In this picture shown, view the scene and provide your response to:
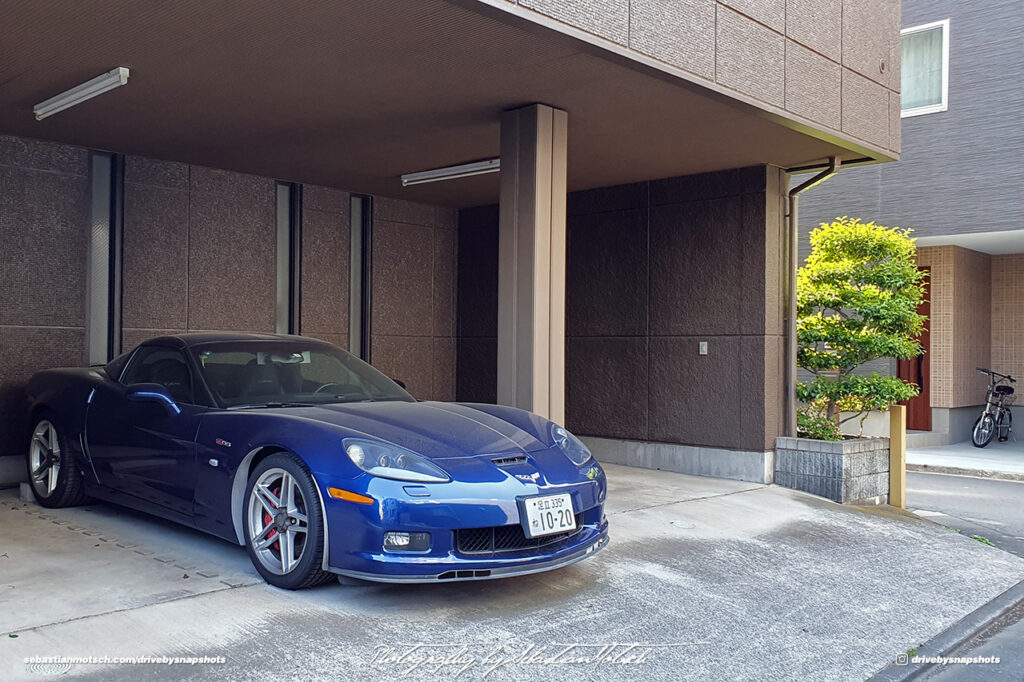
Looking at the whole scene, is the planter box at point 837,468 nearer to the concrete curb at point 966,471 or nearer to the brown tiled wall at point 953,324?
the concrete curb at point 966,471

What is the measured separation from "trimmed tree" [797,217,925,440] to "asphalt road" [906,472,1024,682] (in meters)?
1.16

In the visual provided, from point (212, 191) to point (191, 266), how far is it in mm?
777

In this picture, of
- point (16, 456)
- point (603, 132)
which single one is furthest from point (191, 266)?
point (603, 132)

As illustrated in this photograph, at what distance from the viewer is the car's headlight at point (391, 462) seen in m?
3.84

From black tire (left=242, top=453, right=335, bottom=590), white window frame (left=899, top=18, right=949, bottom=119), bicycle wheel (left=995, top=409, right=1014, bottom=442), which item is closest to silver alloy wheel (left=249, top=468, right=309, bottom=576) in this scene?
black tire (left=242, top=453, right=335, bottom=590)

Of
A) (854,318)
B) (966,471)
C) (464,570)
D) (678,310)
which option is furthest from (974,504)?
(464,570)

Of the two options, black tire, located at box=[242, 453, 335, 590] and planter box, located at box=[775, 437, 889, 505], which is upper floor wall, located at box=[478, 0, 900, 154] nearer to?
black tire, located at box=[242, 453, 335, 590]

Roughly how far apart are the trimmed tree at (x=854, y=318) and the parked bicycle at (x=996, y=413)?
18.1 feet

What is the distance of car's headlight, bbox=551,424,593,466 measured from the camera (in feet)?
14.6

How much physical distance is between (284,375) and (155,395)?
727mm

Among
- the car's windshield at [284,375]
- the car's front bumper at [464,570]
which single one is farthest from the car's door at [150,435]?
the car's front bumper at [464,570]

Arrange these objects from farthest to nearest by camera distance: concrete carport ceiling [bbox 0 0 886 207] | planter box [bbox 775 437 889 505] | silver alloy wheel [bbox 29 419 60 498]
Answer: planter box [bbox 775 437 889 505], silver alloy wheel [bbox 29 419 60 498], concrete carport ceiling [bbox 0 0 886 207]

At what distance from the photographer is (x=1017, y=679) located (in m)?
3.63

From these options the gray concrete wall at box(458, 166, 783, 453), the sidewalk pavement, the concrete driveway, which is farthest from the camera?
the sidewalk pavement
